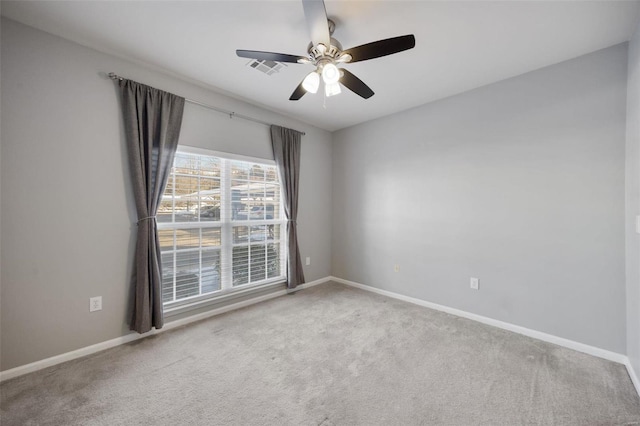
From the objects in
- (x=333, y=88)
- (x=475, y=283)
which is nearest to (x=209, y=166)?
(x=333, y=88)

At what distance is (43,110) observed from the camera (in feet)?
6.67

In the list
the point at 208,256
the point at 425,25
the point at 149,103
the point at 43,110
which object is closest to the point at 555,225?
the point at 425,25

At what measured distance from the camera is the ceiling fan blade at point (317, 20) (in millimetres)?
1456

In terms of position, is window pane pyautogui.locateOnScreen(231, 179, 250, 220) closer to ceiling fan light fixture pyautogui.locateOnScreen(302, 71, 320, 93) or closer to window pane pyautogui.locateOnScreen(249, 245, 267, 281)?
window pane pyautogui.locateOnScreen(249, 245, 267, 281)

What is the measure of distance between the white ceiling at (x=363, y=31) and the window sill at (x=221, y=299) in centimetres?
245

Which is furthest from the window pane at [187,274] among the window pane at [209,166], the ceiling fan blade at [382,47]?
the ceiling fan blade at [382,47]

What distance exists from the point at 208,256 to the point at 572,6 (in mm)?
3806

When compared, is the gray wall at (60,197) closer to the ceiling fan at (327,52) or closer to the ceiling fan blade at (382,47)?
the ceiling fan at (327,52)

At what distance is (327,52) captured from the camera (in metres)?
1.80

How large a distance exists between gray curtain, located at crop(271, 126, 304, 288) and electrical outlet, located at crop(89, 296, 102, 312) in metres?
2.09

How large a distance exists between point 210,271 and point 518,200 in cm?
345

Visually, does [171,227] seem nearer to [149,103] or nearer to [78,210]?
[78,210]

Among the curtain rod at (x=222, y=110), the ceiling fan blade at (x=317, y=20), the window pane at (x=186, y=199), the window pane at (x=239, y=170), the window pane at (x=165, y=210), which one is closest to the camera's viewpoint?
the ceiling fan blade at (x=317, y=20)

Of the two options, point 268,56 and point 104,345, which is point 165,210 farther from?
point 268,56
